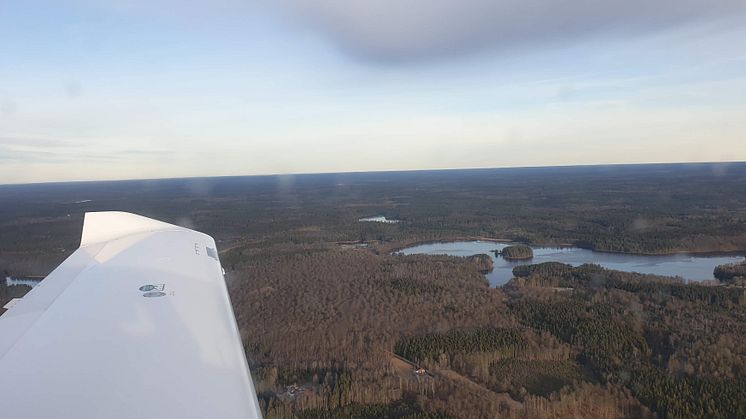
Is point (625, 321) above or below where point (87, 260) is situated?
below

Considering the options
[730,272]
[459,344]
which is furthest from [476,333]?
[730,272]

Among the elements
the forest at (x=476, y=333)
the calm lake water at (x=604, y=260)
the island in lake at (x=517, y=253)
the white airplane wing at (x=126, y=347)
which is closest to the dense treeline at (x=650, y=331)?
the forest at (x=476, y=333)

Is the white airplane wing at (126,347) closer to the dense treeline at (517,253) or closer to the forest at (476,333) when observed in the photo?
the forest at (476,333)

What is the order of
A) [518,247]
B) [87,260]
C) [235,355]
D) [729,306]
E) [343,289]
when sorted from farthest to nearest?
[518,247] → [343,289] → [729,306] → [87,260] → [235,355]

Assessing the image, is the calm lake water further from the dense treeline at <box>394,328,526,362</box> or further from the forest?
the dense treeline at <box>394,328,526,362</box>

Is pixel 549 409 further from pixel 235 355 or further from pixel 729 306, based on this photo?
pixel 729 306

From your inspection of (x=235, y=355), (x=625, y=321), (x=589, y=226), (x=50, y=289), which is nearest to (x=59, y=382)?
(x=235, y=355)

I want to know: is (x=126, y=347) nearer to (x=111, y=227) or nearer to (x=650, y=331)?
(x=111, y=227)

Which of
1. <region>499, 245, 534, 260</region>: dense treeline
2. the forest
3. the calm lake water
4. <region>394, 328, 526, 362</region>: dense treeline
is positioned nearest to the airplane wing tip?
the forest
